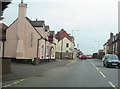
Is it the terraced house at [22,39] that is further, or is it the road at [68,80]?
the terraced house at [22,39]

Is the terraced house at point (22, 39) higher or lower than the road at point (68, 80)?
higher

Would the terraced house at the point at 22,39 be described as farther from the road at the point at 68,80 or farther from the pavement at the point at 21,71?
the road at the point at 68,80

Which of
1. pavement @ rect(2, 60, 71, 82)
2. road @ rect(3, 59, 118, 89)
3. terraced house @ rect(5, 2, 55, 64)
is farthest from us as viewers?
terraced house @ rect(5, 2, 55, 64)

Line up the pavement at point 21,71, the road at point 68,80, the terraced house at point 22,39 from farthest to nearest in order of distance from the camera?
the terraced house at point 22,39 → the pavement at point 21,71 → the road at point 68,80

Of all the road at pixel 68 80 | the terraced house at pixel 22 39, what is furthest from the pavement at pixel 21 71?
the terraced house at pixel 22 39

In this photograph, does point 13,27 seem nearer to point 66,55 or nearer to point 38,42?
point 38,42

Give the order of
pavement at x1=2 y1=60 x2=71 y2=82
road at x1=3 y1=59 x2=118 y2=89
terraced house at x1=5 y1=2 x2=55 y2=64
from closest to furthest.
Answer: road at x1=3 y1=59 x2=118 y2=89
pavement at x1=2 y1=60 x2=71 y2=82
terraced house at x1=5 y1=2 x2=55 y2=64

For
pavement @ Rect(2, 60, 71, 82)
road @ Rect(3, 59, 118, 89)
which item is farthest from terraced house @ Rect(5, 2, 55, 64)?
road @ Rect(3, 59, 118, 89)

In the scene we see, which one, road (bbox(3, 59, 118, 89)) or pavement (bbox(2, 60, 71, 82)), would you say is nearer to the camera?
road (bbox(3, 59, 118, 89))

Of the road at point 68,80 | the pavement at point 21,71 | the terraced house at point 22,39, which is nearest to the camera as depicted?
the road at point 68,80

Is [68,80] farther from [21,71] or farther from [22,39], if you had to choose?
[22,39]

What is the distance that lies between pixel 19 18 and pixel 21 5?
2024mm

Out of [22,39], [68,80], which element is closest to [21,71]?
[68,80]

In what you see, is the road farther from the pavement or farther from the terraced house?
the terraced house
